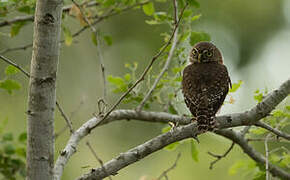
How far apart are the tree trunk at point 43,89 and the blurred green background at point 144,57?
937 cm

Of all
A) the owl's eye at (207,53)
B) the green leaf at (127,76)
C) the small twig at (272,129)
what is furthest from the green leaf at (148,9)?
the small twig at (272,129)

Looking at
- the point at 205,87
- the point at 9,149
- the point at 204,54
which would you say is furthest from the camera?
the point at 204,54

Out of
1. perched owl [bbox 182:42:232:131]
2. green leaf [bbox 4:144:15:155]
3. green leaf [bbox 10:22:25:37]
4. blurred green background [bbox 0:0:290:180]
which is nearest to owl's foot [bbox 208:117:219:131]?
perched owl [bbox 182:42:232:131]

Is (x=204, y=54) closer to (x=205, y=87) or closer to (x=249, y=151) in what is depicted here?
(x=205, y=87)

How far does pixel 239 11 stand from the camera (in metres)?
16.6

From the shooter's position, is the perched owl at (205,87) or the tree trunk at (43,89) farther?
the perched owl at (205,87)

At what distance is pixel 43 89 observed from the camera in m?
3.25

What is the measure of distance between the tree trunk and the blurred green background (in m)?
9.37

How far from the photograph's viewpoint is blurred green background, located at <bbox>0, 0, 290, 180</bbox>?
13641 mm

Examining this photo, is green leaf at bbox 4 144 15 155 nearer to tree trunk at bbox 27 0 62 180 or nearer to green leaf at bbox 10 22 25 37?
green leaf at bbox 10 22 25 37

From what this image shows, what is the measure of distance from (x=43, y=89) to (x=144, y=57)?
12445 mm

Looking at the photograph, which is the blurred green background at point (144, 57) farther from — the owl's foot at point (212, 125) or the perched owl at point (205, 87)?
the owl's foot at point (212, 125)

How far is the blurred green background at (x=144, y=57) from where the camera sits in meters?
13.6

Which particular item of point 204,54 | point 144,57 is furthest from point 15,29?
point 144,57
